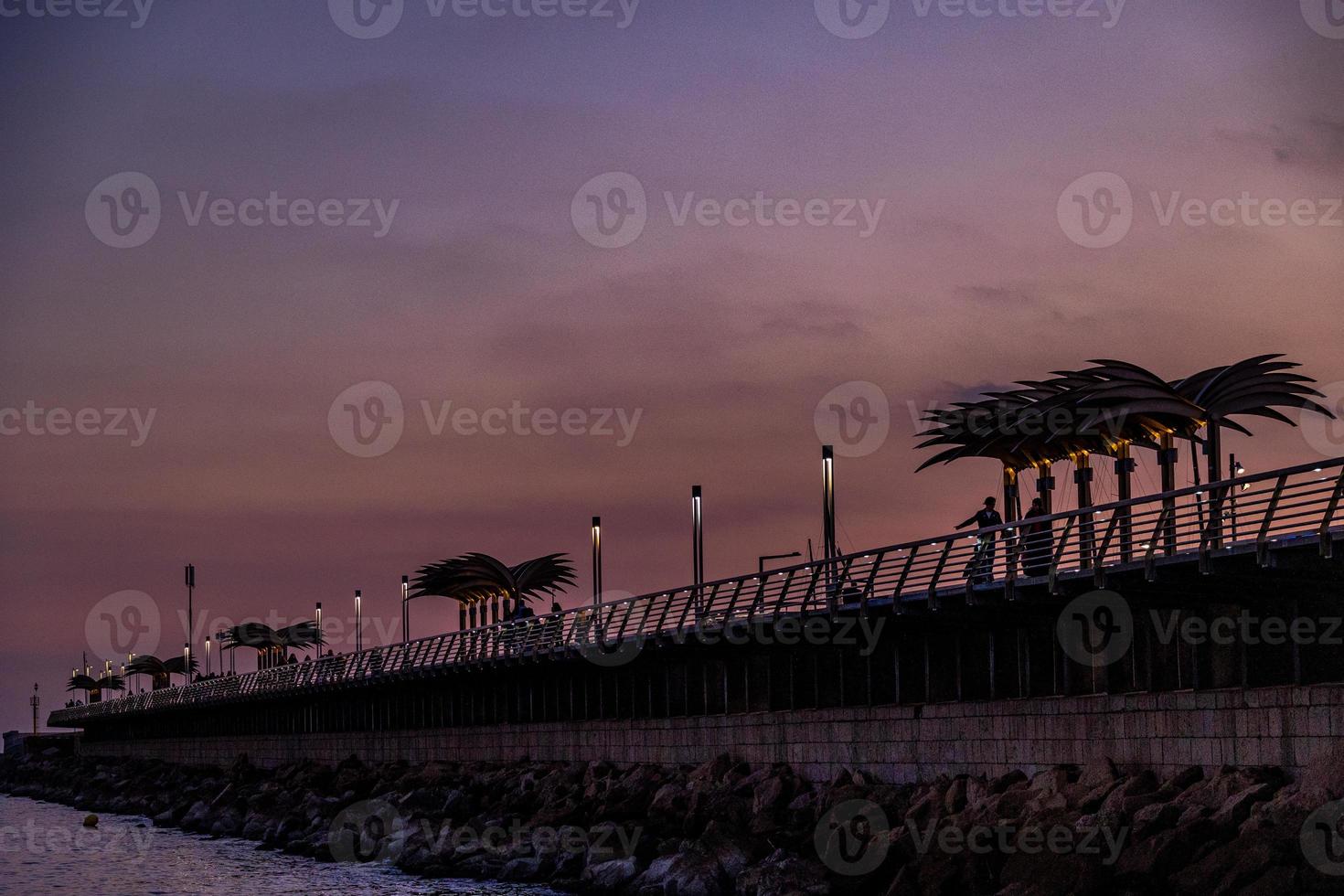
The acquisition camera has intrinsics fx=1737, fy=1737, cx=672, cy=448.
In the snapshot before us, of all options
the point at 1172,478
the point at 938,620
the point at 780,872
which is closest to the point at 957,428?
the point at 1172,478

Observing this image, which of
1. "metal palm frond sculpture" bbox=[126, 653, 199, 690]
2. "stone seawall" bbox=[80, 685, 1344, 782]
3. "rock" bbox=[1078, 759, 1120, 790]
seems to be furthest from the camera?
"metal palm frond sculpture" bbox=[126, 653, 199, 690]

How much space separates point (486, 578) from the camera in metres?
85.9

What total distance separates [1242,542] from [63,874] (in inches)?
1497

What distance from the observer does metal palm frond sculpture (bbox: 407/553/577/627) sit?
283ft

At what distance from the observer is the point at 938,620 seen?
3472cm

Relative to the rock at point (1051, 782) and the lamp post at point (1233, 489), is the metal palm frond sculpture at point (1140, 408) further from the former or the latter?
the rock at point (1051, 782)

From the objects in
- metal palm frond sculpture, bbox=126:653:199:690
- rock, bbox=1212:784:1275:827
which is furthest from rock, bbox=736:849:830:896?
metal palm frond sculpture, bbox=126:653:199:690

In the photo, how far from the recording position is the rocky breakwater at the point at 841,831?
23172 millimetres

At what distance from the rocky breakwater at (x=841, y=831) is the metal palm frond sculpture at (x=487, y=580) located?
1127 inches

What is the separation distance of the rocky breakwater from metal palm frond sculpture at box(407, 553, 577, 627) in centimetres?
2862

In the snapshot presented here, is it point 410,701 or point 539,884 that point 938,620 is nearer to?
point 539,884

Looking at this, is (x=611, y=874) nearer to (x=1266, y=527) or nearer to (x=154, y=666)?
(x=1266, y=527)

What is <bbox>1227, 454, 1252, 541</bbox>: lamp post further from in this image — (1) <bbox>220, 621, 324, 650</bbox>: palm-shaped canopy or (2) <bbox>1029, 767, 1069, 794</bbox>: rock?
(1) <bbox>220, 621, 324, 650</bbox>: palm-shaped canopy

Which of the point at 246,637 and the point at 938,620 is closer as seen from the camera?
the point at 938,620
